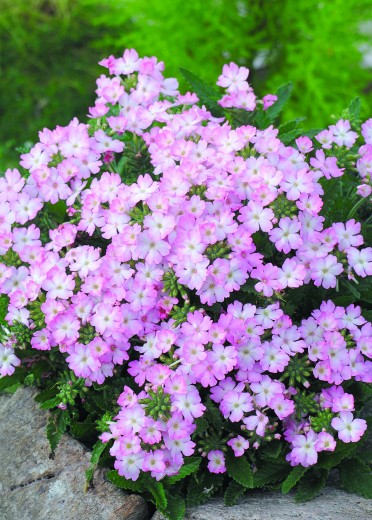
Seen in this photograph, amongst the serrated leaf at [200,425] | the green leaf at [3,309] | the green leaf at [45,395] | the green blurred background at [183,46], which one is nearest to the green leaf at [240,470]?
the serrated leaf at [200,425]

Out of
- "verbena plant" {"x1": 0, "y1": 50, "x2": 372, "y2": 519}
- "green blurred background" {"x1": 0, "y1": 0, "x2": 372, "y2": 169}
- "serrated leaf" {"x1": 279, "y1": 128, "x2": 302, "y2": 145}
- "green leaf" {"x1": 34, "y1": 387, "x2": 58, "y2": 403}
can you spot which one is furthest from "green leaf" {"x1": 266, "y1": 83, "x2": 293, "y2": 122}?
"green blurred background" {"x1": 0, "y1": 0, "x2": 372, "y2": 169}

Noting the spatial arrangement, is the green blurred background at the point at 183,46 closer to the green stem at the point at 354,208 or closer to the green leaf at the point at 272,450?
the green stem at the point at 354,208

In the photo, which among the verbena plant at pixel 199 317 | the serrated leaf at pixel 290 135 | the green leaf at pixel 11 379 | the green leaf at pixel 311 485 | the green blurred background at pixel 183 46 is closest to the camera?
the verbena plant at pixel 199 317

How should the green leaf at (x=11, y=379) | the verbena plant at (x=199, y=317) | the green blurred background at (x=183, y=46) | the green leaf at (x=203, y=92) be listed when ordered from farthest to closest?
the green blurred background at (x=183, y=46)
the green leaf at (x=203, y=92)
the green leaf at (x=11, y=379)
the verbena plant at (x=199, y=317)

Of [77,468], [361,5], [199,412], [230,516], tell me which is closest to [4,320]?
[77,468]

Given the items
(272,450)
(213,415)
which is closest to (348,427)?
(272,450)

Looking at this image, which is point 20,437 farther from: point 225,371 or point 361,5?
→ point 361,5

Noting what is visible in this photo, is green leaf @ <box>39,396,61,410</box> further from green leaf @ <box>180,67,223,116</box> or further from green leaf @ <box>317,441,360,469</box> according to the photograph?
green leaf @ <box>180,67,223,116</box>
